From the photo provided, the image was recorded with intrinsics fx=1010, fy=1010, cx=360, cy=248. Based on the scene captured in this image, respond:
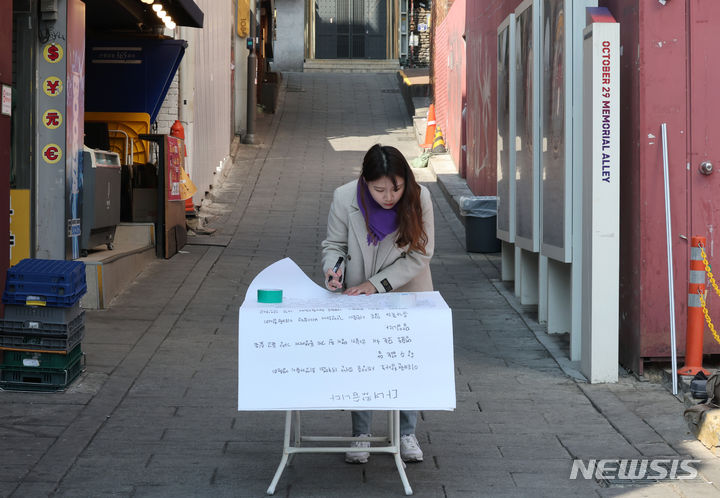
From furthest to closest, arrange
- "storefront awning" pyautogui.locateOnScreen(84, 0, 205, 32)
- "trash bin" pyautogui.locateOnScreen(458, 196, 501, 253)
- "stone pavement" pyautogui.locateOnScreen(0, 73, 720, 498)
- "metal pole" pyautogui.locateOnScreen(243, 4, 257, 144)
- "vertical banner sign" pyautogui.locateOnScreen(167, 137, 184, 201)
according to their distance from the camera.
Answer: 1. "metal pole" pyautogui.locateOnScreen(243, 4, 257, 144)
2. "trash bin" pyautogui.locateOnScreen(458, 196, 501, 253)
3. "vertical banner sign" pyautogui.locateOnScreen(167, 137, 184, 201)
4. "storefront awning" pyautogui.locateOnScreen(84, 0, 205, 32)
5. "stone pavement" pyautogui.locateOnScreen(0, 73, 720, 498)

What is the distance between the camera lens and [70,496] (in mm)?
4633

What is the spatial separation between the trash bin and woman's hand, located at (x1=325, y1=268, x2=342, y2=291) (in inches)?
325

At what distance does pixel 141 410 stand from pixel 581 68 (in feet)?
13.1

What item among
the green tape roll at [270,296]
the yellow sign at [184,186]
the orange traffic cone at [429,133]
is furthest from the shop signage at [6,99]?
the orange traffic cone at [429,133]

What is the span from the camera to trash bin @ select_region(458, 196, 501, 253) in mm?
12930

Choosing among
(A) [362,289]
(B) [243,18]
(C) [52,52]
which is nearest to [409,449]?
(A) [362,289]

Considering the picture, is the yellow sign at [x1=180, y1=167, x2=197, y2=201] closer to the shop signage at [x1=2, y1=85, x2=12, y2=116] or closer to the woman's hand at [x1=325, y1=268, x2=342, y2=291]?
the shop signage at [x1=2, y1=85, x2=12, y2=116]

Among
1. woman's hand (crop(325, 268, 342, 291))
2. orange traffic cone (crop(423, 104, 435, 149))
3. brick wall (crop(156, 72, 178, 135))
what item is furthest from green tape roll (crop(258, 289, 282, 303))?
orange traffic cone (crop(423, 104, 435, 149))

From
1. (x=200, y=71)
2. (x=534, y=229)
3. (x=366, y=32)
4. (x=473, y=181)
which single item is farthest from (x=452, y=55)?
(x=366, y=32)

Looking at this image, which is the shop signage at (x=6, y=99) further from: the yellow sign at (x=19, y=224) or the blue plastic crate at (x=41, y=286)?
the yellow sign at (x=19, y=224)

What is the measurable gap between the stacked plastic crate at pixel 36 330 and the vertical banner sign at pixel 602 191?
11.6ft

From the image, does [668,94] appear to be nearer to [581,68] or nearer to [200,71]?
[581,68]

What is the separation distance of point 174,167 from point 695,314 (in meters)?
7.42

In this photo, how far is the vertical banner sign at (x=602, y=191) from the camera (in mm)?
6910
